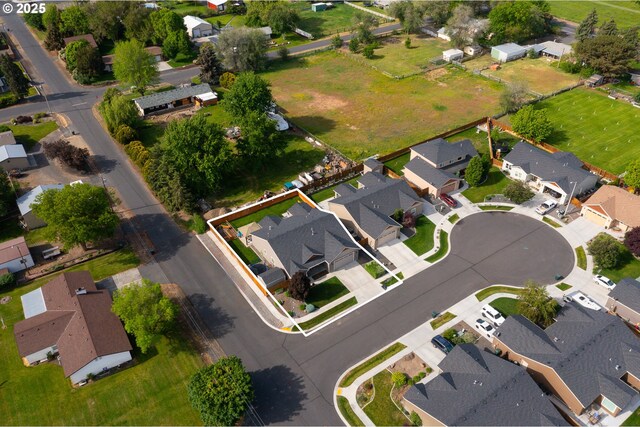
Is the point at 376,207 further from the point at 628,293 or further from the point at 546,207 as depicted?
the point at 628,293

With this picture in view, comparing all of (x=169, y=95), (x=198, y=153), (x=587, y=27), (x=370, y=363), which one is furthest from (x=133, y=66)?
(x=587, y=27)

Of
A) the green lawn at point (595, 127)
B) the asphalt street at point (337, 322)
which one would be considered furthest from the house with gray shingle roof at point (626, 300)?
the green lawn at point (595, 127)

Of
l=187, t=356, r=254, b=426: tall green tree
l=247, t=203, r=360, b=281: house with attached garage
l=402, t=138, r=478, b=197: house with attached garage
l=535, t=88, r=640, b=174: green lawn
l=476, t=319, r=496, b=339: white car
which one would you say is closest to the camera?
l=187, t=356, r=254, b=426: tall green tree

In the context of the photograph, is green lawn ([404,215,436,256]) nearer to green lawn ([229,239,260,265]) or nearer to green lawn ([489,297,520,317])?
green lawn ([489,297,520,317])

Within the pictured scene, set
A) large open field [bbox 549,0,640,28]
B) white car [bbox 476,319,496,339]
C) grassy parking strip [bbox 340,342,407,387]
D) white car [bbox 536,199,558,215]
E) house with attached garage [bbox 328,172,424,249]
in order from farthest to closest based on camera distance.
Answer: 1. large open field [bbox 549,0,640,28]
2. white car [bbox 536,199,558,215]
3. house with attached garage [bbox 328,172,424,249]
4. white car [bbox 476,319,496,339]
5. grassy parking strip [bbox 340,342,407,387]

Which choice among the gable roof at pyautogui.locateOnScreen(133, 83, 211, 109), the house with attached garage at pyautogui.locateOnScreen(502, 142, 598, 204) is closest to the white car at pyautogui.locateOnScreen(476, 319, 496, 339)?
the house with attached garage at pyautogui.locateOnScreen(502, 142, 598, 204)

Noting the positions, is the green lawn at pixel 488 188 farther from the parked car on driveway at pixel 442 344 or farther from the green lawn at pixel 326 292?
the parked car on driveway at pixel 442 344

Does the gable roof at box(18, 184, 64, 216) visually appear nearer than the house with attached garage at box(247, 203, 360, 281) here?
No
